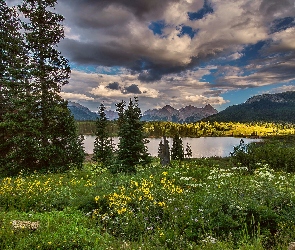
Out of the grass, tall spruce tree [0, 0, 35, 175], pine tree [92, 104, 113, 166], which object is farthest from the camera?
pine tree [92, 104, 113, 166]

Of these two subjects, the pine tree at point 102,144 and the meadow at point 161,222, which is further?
the pine tree at point 102,144

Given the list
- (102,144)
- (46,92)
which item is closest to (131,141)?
(46,92)

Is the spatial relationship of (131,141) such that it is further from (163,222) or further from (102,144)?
(102,144)

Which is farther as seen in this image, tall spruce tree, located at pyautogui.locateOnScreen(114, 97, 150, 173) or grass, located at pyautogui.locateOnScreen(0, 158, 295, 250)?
tall spruce tree, located at pyautogui.locateOnScreen(114, 97, 150, 173)

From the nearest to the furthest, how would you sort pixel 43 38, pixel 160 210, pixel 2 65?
pixel 160 210 < pixel 43 38 < pixel 2 65

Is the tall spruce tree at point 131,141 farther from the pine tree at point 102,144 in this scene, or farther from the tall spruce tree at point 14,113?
the pine tree at point 102,144

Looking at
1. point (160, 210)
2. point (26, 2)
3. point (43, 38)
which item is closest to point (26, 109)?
point (43, 38)

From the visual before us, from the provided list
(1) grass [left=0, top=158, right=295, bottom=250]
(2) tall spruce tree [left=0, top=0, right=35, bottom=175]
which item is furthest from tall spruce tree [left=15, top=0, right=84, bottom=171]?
(1) grass [left=0, top=158, right=295, bottom=250]

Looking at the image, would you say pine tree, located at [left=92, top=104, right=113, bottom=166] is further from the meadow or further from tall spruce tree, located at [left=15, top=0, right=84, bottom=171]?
the meadow

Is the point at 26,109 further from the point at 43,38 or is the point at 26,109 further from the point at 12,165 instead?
the point at 43,38

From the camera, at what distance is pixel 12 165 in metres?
18.5

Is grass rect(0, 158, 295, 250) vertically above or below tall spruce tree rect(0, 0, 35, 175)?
below

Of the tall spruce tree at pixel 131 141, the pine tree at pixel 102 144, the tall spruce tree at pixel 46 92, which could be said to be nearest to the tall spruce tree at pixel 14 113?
the tall spruce tree at pixel 46 92

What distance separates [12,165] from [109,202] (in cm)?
1413
